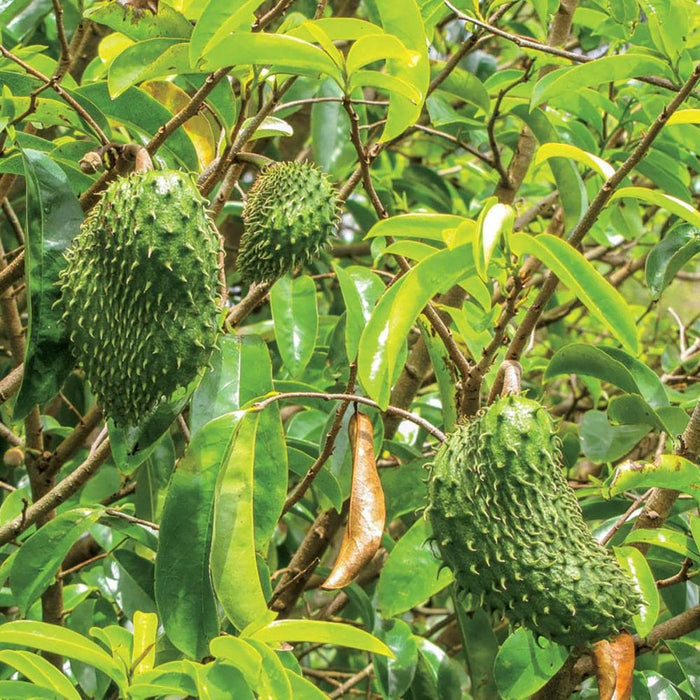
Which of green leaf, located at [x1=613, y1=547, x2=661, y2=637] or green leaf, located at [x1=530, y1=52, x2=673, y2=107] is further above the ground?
green leaf, located at [x1=530, y1=52, x2=673, y2=107]

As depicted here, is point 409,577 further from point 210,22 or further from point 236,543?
point 210,22

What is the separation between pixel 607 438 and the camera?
8.09 ft

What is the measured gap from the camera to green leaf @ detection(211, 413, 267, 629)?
1509 millimetres

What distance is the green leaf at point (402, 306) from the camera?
5.24 feet

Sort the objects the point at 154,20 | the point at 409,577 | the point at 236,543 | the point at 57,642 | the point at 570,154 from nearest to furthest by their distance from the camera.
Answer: the point at 57,642, the point at 236,543, the point at 570,154, the point at 154,20, the point at 409,577

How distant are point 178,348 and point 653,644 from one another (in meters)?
1.23

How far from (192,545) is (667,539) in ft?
3.05

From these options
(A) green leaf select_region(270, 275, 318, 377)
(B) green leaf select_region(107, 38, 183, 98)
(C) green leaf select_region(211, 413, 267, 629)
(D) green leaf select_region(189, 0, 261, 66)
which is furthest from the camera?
(A) green leaf select_region(270, 275, 318, 377)

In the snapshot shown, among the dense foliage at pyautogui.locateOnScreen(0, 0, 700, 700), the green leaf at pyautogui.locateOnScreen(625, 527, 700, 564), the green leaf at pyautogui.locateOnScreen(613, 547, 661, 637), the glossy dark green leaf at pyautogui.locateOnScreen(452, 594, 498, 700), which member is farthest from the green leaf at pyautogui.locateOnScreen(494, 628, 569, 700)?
the glossy dark green leaf at pyautogui.locateOnScreen(452, 594, 498, 700)

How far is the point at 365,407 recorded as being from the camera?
225 centimetres

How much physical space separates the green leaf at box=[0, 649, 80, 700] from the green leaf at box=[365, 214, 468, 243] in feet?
2.84

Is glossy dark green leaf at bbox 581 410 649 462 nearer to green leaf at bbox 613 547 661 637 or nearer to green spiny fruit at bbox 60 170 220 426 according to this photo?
green leaf at bbox 613 547 661 637

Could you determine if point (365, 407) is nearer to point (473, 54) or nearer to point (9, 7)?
point (9, 7)

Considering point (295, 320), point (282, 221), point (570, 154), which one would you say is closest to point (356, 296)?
point (282, 221)
